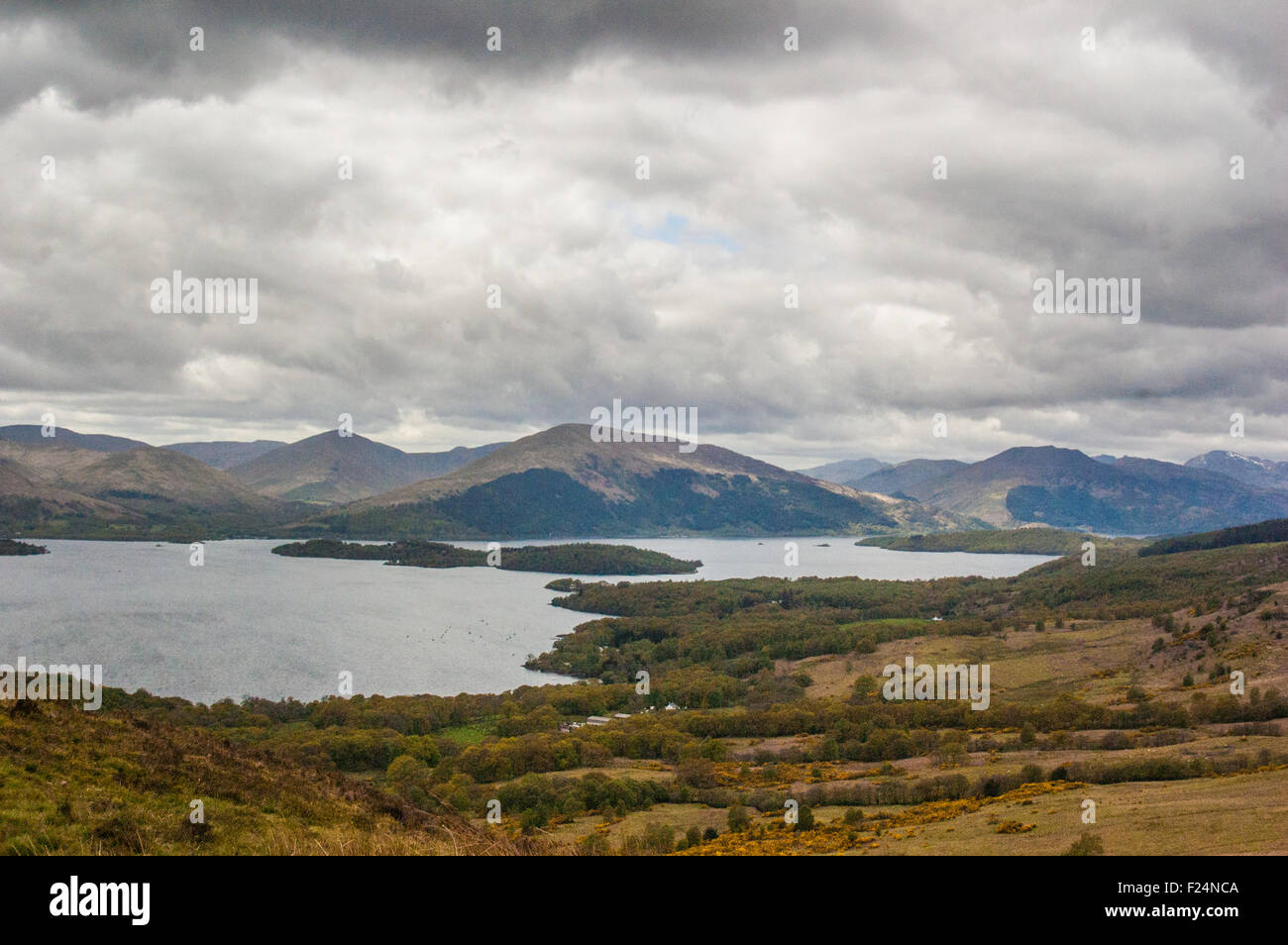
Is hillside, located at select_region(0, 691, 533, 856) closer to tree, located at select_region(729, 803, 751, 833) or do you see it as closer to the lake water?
tree, located at select_region(729, 803, 751, 833)

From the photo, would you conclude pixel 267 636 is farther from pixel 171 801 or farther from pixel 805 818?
pixel 171 801

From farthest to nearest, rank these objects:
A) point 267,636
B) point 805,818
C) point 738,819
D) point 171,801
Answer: point 267,636 → point 805,818 → point 738,819 → point 171,801

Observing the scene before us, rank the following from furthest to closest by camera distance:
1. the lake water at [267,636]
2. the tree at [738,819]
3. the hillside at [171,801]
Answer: the lake water at [267,636], the tree at [738,819], the hillside at [171,801]

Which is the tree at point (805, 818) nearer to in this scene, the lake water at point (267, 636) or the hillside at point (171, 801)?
the hillside at point (171, 801)

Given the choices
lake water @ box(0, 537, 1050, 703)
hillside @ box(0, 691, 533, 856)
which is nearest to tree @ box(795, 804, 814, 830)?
hillside @ box(0, 691, 533, 856)

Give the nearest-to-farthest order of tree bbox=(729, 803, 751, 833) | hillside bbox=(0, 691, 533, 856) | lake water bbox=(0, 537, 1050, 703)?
hillside bbox=(0, 691, 533, 856)
tree bbox=(729, 803, 751, 833)
lake water bbox=(0, 537, 1050, 703)

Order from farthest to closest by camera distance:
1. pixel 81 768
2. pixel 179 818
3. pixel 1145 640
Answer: pixel 1145 640, pixel 81 768, pixel 179 818

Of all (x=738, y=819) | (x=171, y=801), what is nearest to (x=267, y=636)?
(x=738, y=819)

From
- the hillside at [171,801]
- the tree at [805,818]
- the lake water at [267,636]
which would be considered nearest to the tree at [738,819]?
the tree at [805,818]
